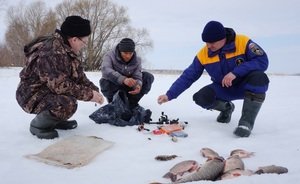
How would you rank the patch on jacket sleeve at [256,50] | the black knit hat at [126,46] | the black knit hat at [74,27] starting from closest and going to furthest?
the black knit hat at [74,27] → the patch on jacket sleeve at [256,50] → the black knit hat at [126,46]

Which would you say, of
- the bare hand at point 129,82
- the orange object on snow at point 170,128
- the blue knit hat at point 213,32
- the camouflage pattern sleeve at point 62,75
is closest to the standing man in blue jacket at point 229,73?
the blue knit hat at point 213,32

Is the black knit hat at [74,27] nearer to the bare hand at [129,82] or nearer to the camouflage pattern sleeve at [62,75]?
the camouflage pattern sleeve at [62,75]

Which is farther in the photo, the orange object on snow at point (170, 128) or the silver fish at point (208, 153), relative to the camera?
the orange object on snow at point (170, 128)

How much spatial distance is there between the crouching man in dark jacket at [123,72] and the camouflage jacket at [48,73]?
1061 mm

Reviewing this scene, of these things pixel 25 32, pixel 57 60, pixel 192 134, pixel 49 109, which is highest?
pixel 57 60

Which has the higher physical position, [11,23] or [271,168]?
[271,168]

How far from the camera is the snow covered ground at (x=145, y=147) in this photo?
259cm

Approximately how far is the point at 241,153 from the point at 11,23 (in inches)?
1150

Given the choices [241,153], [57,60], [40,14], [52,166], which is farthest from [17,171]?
[40,14]

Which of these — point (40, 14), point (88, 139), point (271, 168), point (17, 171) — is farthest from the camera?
point (40, 14)

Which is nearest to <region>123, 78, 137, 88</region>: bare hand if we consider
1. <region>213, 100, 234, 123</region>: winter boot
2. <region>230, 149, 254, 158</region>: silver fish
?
<region>213, 100, 234, 123</region>: winter boot

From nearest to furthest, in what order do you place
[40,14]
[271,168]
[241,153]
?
[271,168]
[241,153]
[40,14]

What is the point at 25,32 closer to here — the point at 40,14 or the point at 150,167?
the point at 40,14

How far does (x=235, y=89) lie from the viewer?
417cm
